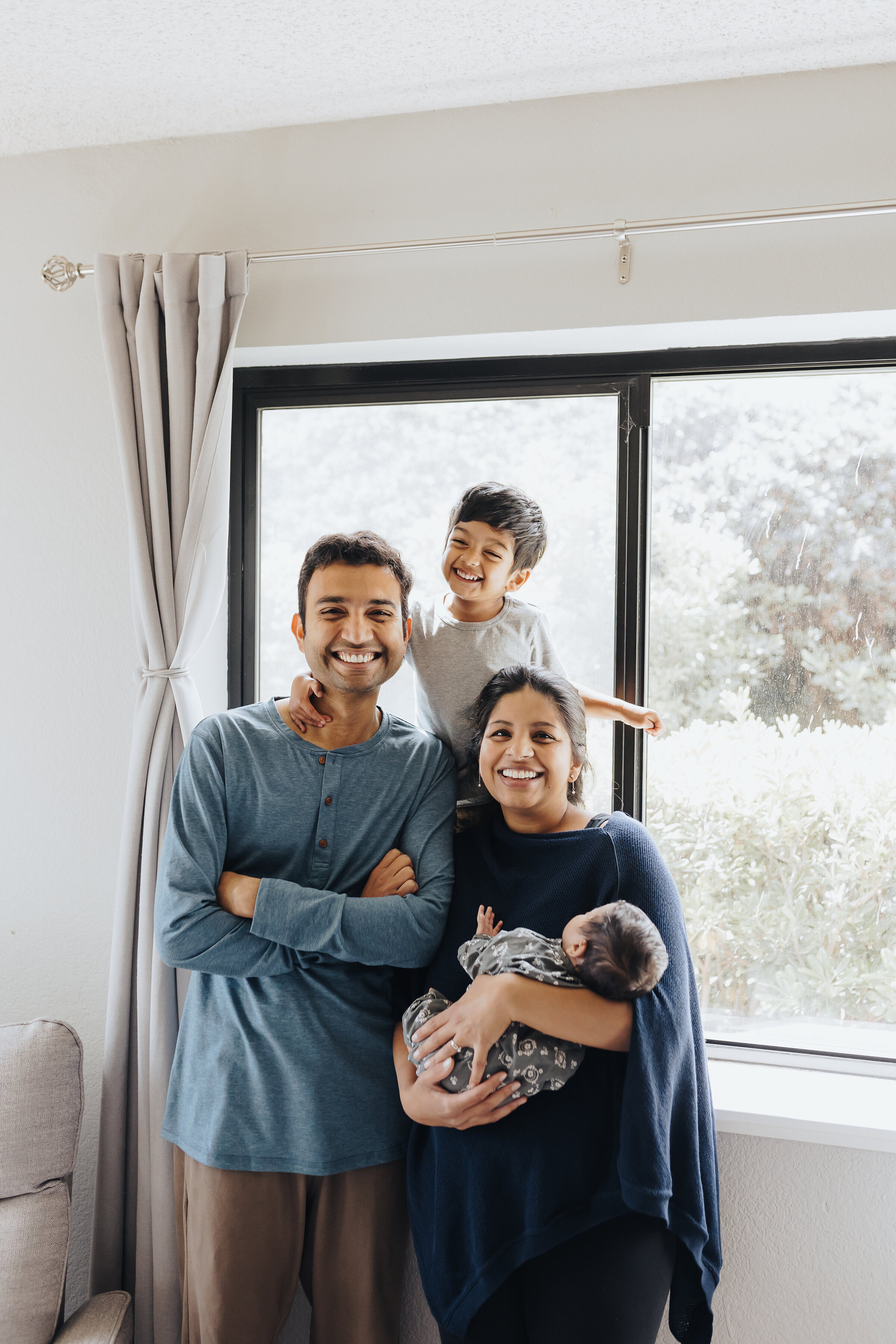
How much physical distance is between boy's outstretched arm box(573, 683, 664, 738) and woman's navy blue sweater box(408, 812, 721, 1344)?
0.26 metres

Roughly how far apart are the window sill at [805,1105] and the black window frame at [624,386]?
22.1 inches

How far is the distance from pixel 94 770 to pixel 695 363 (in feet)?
5.33

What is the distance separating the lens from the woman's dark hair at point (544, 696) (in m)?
1.44

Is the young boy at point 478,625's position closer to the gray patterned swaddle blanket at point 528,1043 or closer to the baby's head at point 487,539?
the baby's head at point 487,539

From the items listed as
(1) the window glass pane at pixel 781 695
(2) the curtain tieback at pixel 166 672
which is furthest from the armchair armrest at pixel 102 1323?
(1) the window glass pane at pixel 781 695

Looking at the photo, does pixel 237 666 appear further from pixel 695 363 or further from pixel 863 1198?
pixel 863 1198

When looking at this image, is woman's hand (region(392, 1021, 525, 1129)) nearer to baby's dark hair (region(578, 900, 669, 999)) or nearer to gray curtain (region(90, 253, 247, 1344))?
baby's dark hair (region(578, 900, 669, 999))

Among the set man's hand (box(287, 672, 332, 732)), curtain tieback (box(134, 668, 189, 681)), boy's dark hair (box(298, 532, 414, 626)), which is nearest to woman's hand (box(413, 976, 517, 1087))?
man's hand (box(287, 672, 332, 732))

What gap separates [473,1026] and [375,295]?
1.45 meters

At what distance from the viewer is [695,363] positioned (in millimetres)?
1826

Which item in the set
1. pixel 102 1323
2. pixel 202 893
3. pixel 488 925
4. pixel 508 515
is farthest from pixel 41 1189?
pixel 508 515

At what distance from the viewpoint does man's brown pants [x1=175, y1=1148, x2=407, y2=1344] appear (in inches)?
54.0

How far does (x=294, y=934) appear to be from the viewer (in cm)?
134

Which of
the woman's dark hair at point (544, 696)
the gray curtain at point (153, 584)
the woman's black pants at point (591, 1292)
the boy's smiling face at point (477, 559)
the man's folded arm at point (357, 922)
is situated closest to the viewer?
the woman's black pants at point (591, 1292)
